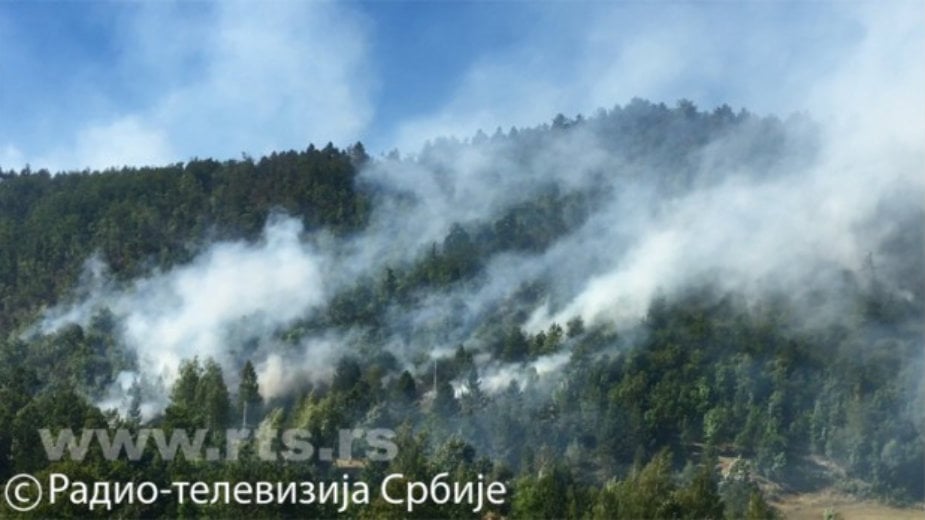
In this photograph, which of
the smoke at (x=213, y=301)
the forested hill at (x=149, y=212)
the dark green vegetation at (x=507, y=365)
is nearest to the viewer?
the dark green vegetation at (x=507, y=365)

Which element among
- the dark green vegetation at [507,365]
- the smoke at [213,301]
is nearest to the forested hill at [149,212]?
the dark green vegetation at [507,365]

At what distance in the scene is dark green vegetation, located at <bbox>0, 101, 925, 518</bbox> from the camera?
1982 inches

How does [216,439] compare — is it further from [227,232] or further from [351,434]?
[227,232]

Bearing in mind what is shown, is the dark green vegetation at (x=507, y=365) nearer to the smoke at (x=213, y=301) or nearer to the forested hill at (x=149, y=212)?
the forested hill at (x=149, y=212)

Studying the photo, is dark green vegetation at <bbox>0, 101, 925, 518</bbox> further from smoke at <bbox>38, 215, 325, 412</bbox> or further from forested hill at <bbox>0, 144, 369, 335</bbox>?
smoke at <bbox>38, 215, 325, 412</bbox>

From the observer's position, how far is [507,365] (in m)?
79.1

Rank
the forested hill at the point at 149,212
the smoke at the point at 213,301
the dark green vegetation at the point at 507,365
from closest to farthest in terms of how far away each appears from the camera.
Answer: the dark green vegetation at the point at 507,365
the smoke at the point at 213,301
the forested hill at the point at 149,212

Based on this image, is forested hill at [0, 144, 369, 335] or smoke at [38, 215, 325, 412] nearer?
smoke at [38, 215, 325, 412]

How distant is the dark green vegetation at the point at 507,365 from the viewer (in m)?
50.3

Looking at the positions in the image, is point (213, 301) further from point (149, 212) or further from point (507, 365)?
point (507, 365)

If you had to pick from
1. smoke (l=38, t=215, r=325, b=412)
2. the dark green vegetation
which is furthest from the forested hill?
smoke (l=38, t=215, r=325, b=412)

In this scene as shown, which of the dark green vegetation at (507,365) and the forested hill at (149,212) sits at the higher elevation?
the forested hill at (149,212)

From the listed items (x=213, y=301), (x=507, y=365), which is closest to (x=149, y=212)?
(x=213, y=301)

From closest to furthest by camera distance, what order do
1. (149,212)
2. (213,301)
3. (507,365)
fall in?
(507,365)
(213,301)
(149,212)
